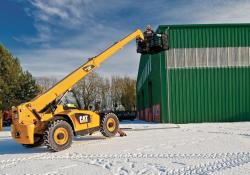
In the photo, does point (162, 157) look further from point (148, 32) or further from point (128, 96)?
point (128, 96)

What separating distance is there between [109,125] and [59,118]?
3072 mm

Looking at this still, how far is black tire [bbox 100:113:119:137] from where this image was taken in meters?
14.7

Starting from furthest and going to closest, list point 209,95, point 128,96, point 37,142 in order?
1. point 128,96
2. point 209,95
3. point 37,142

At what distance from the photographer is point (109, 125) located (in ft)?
49.2

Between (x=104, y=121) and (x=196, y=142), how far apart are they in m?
4.12

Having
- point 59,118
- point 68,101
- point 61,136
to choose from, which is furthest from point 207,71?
point 61,136

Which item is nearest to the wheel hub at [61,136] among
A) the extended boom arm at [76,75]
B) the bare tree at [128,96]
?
the extended boom arm at [76,75]

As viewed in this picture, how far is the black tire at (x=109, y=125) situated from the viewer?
14656mm

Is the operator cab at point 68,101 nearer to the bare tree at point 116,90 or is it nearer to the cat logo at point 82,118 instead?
the cat logo at point 82,118

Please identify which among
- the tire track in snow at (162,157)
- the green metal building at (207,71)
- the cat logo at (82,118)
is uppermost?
the green metal building at (207,71)

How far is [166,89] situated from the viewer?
83.4 ft

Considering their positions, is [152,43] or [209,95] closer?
[152,43]

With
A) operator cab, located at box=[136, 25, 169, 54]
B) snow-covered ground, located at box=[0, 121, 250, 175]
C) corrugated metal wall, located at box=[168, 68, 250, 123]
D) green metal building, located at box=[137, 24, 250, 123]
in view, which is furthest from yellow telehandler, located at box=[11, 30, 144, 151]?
corrugated metal wall, located at box=[168, 68, 250, 123]

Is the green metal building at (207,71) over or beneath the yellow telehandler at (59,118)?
over
